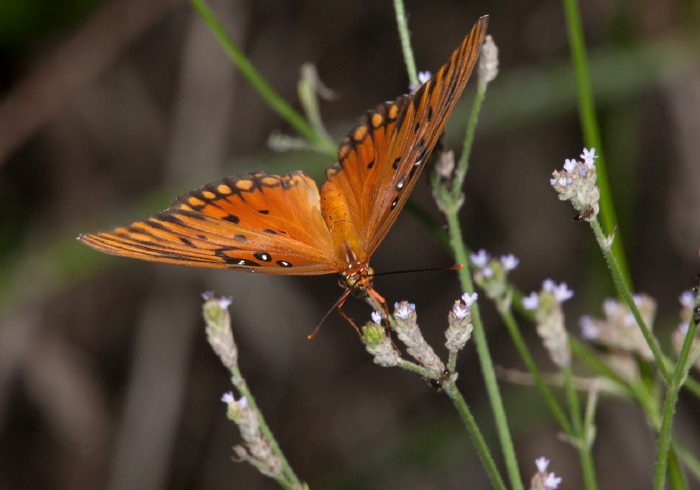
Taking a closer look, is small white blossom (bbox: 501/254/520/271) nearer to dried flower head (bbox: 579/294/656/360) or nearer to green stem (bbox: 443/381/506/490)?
dried flower head (bbox: 579/294/656/360)

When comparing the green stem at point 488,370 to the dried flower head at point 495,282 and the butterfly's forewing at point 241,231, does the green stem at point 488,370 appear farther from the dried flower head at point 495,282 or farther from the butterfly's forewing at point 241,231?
the butterfly's forewing at point 241,231

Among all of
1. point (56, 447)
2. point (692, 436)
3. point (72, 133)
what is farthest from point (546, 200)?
point (56, 447)

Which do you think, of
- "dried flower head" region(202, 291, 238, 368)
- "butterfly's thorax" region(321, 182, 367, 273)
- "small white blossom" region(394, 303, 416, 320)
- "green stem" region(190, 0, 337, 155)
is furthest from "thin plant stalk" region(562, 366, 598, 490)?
"green stem" region(190, 0, 337, 155)

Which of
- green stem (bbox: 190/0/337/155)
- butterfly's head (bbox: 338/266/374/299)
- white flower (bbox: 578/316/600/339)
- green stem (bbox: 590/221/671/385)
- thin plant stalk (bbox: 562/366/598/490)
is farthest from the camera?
white flower (bbox: 578/316/600/339)

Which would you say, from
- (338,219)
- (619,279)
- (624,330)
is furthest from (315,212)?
(619,279)

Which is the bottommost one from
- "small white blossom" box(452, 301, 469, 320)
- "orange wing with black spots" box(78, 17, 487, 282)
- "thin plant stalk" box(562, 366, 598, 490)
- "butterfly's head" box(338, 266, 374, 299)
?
"thin plant stalk" box(562, 366, 598, 490)

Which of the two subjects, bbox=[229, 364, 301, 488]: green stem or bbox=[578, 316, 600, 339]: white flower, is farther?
bbox=[578, 316, 600, 339]: white flower

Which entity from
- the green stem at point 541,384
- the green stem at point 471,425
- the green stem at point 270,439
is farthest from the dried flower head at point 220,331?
the green stem at point 541,384
